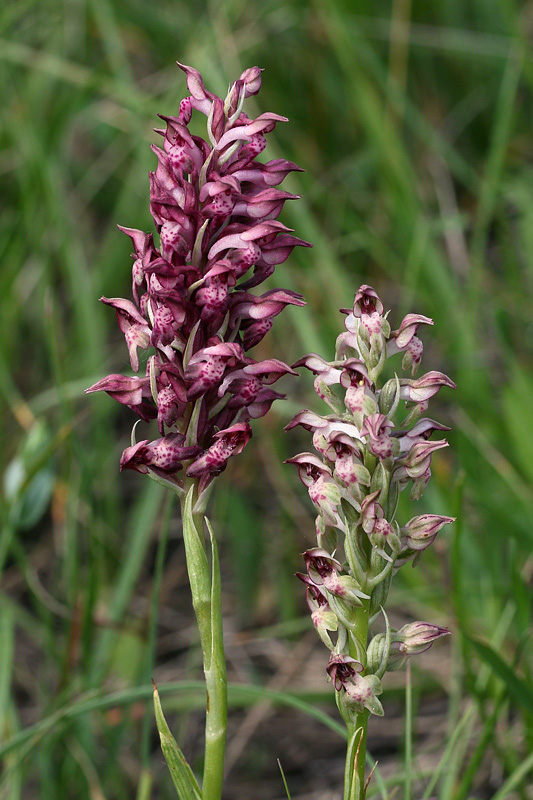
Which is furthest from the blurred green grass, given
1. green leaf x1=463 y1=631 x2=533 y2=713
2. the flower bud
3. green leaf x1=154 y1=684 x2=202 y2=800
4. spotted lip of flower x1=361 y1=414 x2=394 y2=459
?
green leaf x1=154 y1=684 x2=202 y2=800

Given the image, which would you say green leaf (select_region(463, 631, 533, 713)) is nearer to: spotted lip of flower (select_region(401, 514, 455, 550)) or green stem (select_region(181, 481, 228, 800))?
spotted lip of flower (select_region(401, 514, 455, 550))

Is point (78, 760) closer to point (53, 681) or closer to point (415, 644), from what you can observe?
point (53, 681)

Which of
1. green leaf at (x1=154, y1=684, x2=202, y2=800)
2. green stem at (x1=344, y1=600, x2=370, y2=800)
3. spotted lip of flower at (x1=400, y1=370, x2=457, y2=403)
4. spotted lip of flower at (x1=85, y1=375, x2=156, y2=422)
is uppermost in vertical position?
spotted lip of flower at (x1=400, y1=370, x2=457, y2=403)

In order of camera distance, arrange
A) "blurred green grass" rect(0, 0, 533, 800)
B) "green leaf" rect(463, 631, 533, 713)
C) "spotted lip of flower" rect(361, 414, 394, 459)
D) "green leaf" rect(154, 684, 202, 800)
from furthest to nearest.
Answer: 1. "blurred green grass" rect(0, 0, 533, 800)
2. "green leaf" rect(463, 631, 533, 713)
3. "green leaf" rect(154, 684, 202, 800)
4. "spotted lip of flower" rect(361, 414, 394, 459)

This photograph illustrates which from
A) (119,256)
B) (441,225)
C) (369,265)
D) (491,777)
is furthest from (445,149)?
(491,777)

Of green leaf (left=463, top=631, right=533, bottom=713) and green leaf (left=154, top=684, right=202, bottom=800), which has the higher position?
green leaf (left=463, top=631, right=533, bottom=713)

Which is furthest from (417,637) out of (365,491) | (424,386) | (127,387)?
(127,387)

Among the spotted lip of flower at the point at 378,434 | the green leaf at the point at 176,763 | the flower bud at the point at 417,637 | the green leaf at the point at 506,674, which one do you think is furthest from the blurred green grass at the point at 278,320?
the green leaf at the point at 176,763
